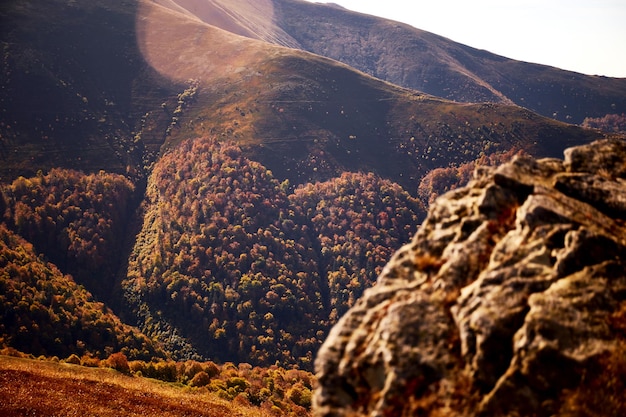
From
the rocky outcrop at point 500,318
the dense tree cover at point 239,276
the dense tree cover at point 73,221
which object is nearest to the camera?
the rocky outcrop at point 500,318

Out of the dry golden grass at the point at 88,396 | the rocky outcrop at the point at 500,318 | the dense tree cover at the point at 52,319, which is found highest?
the rocky outcrop at the point at 500,318

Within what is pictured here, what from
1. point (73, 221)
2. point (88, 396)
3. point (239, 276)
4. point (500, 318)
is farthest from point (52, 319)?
point (500, 318)

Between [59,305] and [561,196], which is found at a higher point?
[561,196]

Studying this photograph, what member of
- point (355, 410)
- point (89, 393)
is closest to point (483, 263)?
point (355, 410)

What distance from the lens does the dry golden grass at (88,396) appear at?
5562cm

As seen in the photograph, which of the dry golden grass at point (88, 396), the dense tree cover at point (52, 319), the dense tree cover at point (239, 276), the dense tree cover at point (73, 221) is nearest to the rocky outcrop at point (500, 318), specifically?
the dry golden grass at point (88, 396)

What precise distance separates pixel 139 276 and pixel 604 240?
176m

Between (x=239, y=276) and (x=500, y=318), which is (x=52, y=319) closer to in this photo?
(x=239, y=276)

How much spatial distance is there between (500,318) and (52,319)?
150268 mm

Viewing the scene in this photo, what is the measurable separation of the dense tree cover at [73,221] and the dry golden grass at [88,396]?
10355 cm

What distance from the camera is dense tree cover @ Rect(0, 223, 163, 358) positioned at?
12681cm

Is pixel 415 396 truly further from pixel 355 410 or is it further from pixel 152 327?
pixel 152 327

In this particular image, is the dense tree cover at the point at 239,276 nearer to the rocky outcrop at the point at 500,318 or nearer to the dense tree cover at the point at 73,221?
the dense tree cover at the point at 73,221

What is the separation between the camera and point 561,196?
1681cm
